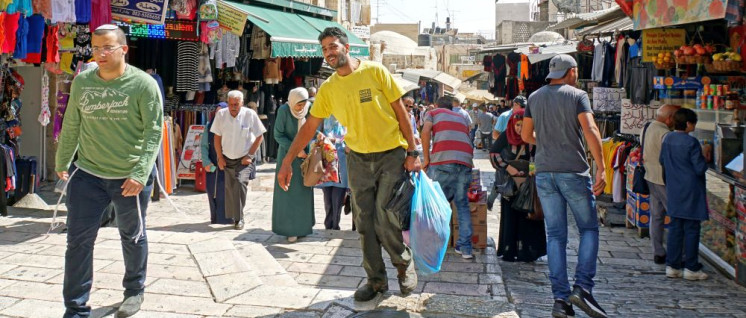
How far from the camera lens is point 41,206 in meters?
9.18

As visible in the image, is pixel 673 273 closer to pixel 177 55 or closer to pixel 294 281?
pixel 294 281

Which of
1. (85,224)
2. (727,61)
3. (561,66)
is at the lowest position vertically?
(85,224)

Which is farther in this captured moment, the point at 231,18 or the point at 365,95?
the point at 231,18

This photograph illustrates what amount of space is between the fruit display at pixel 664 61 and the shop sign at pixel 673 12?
0.44 meters

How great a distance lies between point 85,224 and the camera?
4.02 meters

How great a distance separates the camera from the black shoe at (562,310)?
4816 mm

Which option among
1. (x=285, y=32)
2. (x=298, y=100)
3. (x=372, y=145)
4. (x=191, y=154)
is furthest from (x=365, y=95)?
(x=285, y=32)

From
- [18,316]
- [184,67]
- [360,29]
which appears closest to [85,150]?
[18,316]

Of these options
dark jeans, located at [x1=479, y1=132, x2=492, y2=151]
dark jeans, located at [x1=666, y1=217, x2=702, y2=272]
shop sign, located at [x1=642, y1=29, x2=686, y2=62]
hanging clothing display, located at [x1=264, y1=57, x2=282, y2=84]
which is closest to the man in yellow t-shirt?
dark jeans, located at [x1=666, y1=217, x2=702, y2=272]

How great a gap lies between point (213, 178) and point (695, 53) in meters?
5.84

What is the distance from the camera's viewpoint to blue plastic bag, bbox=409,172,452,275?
4.54m

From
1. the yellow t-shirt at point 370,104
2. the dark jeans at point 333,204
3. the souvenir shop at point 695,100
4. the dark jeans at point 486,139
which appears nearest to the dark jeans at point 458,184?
the dark jeans at point 333,204

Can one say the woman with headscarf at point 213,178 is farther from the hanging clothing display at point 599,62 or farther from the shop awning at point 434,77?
the shop awning at point 434,77

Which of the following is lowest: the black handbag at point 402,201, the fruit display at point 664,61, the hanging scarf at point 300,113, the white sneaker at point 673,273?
the white sneaker at point 673,273
